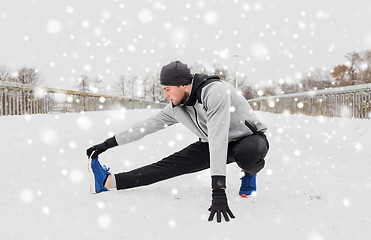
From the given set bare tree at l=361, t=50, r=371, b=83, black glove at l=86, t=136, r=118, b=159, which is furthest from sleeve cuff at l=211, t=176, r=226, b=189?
bare tree at l=361, t=50, r=371, b=83

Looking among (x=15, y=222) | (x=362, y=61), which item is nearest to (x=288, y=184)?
(x=15, y=222)

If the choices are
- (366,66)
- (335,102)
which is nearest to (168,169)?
(335,102)

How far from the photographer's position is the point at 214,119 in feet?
7.84

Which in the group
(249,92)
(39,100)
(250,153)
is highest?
(249,92)

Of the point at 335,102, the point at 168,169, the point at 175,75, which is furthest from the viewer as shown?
the point at 335,102

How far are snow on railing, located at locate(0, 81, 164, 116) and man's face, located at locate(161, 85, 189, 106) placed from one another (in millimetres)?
5544

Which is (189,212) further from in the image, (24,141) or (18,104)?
(18,104)

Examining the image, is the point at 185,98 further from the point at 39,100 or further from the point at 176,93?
the point at 39,100

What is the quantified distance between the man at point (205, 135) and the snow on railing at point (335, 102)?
569cm

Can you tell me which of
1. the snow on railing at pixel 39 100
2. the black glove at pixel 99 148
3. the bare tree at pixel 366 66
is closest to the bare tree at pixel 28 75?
the snow on railing at pixel 39 100

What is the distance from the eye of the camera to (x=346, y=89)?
7.77 metres

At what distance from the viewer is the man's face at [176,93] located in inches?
104

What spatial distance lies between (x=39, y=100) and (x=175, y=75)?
700cm

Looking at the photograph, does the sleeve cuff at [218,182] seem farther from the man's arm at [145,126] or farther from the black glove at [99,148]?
the black glove at [99,148]
